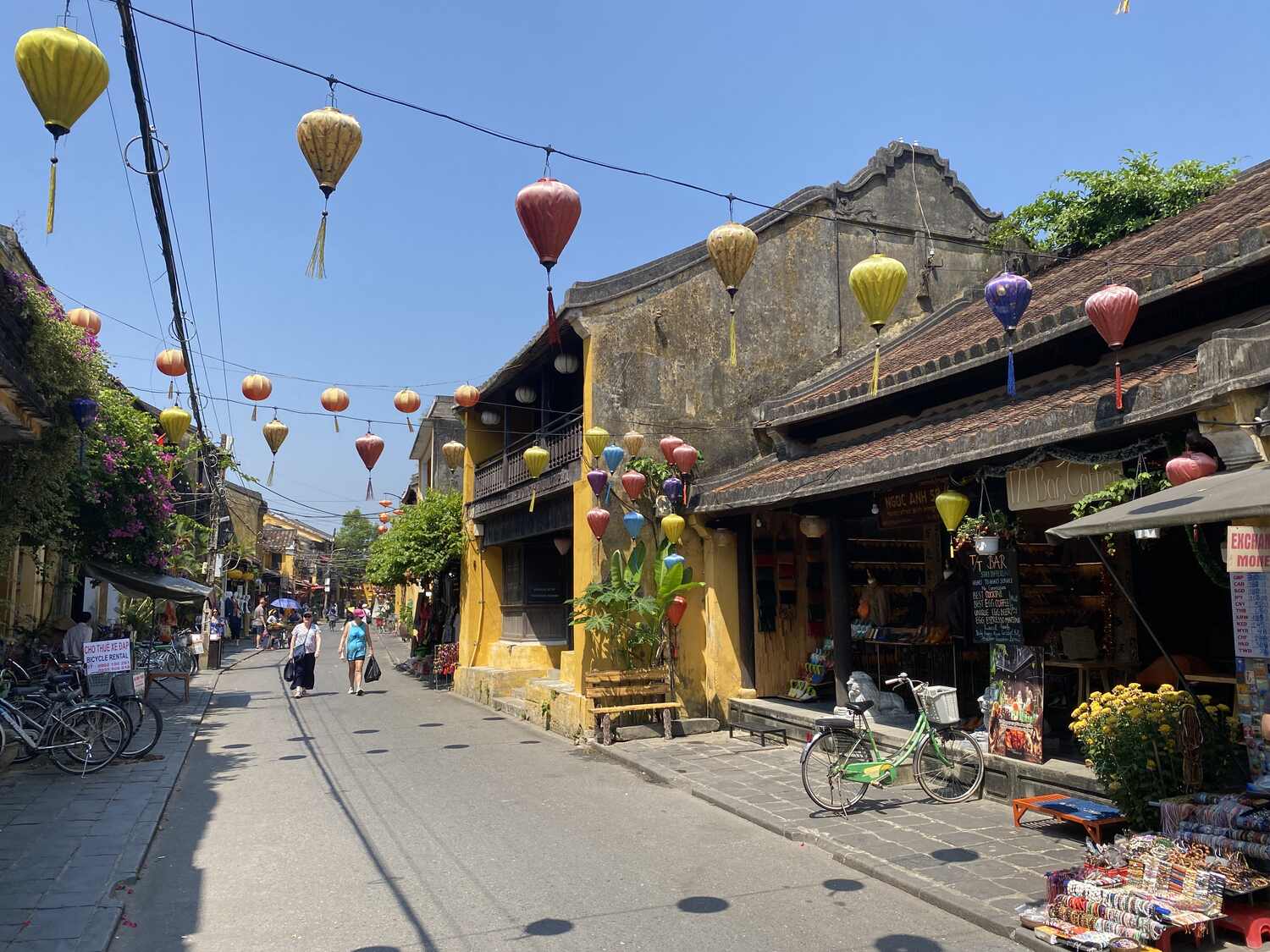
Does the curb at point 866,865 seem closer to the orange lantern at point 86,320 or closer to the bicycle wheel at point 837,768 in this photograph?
the bicycle wheel at point 837,768

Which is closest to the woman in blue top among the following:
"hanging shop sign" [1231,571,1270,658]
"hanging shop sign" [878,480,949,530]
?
"hanging shop sign" [878,480,949,530]

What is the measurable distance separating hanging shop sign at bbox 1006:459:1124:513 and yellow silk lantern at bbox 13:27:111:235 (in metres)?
7.52

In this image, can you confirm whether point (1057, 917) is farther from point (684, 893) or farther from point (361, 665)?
point (361, 665)

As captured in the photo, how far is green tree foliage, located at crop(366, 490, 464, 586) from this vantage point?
21.0 m

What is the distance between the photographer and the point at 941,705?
852 centimetres

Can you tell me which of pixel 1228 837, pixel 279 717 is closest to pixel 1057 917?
pixel 1228 837

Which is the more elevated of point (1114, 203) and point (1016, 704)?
point (1114, 203)

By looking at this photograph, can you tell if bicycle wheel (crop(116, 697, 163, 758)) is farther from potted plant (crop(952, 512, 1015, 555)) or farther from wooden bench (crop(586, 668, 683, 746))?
potted plant (crop(952, 512, 1015, 555))

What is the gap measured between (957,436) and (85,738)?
32.9 ft

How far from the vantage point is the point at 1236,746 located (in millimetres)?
6504

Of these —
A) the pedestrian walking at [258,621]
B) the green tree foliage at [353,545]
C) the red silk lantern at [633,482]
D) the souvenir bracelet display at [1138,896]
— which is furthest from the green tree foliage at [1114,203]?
the green tree foliage at [353,545]

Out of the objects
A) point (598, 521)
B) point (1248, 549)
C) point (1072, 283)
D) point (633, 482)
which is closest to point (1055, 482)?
point (1248, 549)

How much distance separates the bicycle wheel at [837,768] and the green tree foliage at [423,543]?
1400cm

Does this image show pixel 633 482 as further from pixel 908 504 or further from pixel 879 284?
pixel 879 284
